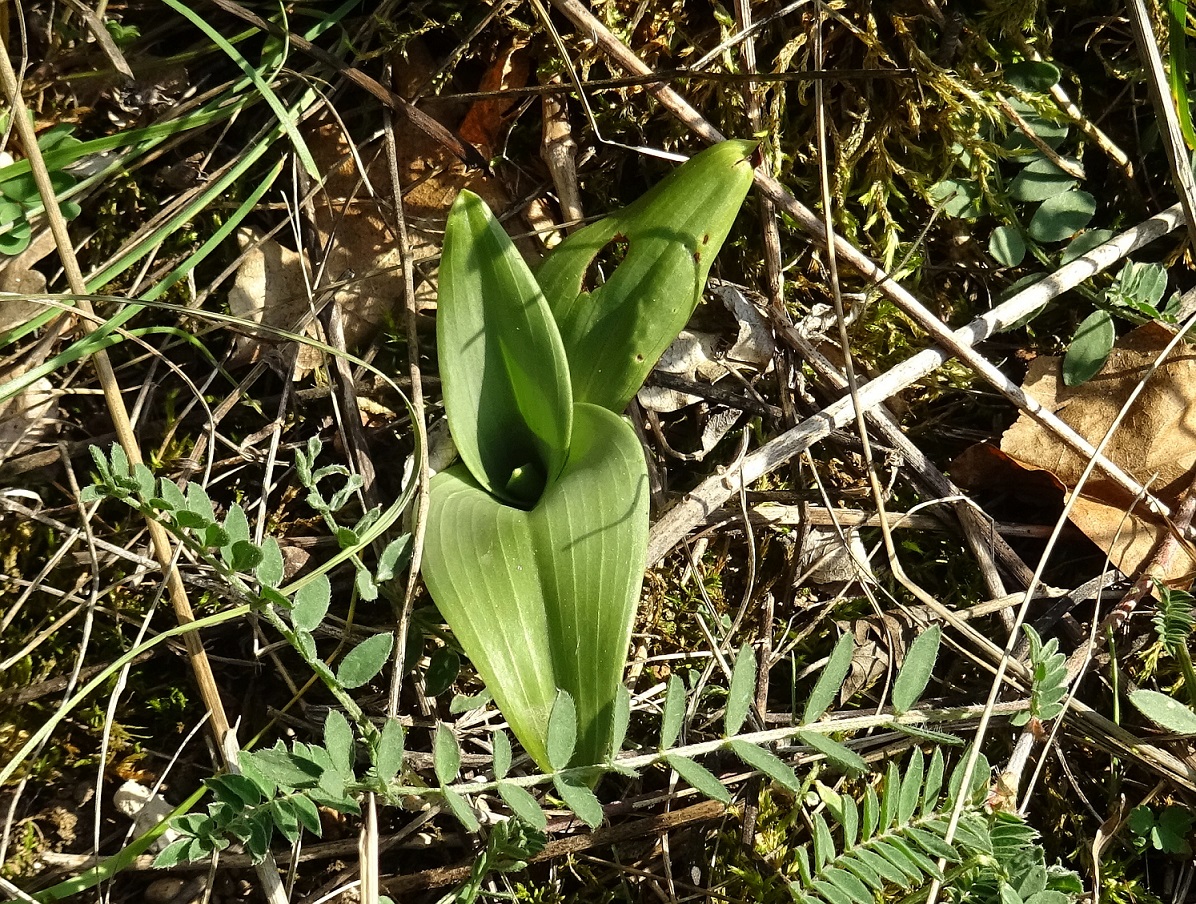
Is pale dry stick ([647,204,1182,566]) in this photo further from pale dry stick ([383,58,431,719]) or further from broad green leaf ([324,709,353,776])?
broad green leaf ([324,709,353,776])

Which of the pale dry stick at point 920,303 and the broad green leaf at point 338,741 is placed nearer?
the broad green leaf at point 338,741

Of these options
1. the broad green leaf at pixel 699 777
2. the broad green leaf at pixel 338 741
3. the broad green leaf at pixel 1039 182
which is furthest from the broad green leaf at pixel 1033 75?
the broad green leaf at pixel 338 741

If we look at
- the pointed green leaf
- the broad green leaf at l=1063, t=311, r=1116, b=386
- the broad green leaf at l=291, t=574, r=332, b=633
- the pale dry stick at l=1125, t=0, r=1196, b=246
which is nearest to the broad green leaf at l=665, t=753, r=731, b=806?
the pointed green leaf

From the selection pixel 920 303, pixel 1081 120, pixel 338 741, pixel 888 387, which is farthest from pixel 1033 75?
pixel 338 741

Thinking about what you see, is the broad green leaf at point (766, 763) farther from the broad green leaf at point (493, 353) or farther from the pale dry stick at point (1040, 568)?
the broad green leaf at point (493, 353)

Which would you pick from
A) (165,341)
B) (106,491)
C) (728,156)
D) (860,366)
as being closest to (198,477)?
(165,341)
